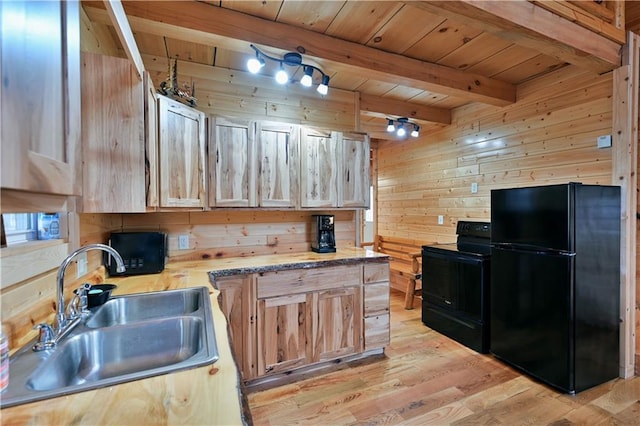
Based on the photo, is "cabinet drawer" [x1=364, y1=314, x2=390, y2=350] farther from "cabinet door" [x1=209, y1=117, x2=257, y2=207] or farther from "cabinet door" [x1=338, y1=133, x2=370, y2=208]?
"cabinet door" [x1=209, y1=117, x2=257, y2=207]

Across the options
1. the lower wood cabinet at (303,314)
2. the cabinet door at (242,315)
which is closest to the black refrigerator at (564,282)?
the lower wood cabinet at (303,314)

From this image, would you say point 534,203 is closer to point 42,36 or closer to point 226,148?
point 226,148

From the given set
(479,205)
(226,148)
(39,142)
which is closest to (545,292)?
(479,205)

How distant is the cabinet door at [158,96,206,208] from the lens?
1864 mm

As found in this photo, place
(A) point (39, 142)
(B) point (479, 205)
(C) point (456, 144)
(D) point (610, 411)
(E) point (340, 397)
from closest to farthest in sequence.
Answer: (A) point (39, 142), (D) point (610, 411), (E) point (340, 397), (B) point (479, 205), (C) point (456, 144)

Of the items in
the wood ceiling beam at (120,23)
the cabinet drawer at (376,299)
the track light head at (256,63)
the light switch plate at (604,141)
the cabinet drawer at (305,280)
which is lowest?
the cabinet drawer at (376,299)

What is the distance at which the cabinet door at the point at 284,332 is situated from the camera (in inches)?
88.4

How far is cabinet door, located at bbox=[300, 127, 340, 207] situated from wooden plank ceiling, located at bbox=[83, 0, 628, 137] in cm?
58

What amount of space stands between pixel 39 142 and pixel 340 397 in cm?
225

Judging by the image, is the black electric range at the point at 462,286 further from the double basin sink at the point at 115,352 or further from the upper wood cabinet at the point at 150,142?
the upper wood cabinet at the point at 150,142

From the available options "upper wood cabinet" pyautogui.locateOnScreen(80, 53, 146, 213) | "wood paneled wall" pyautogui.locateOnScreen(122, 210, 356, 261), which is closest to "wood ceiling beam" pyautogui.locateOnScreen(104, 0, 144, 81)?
"upper wood cabinet" pyautogui.locateOnScreen(80, 53, 146, 213)

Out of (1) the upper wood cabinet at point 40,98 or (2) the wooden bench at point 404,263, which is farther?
(2) the wooden bench at point 404,263

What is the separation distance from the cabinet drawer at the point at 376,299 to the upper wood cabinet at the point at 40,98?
2252mm

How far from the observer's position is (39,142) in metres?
0.56
